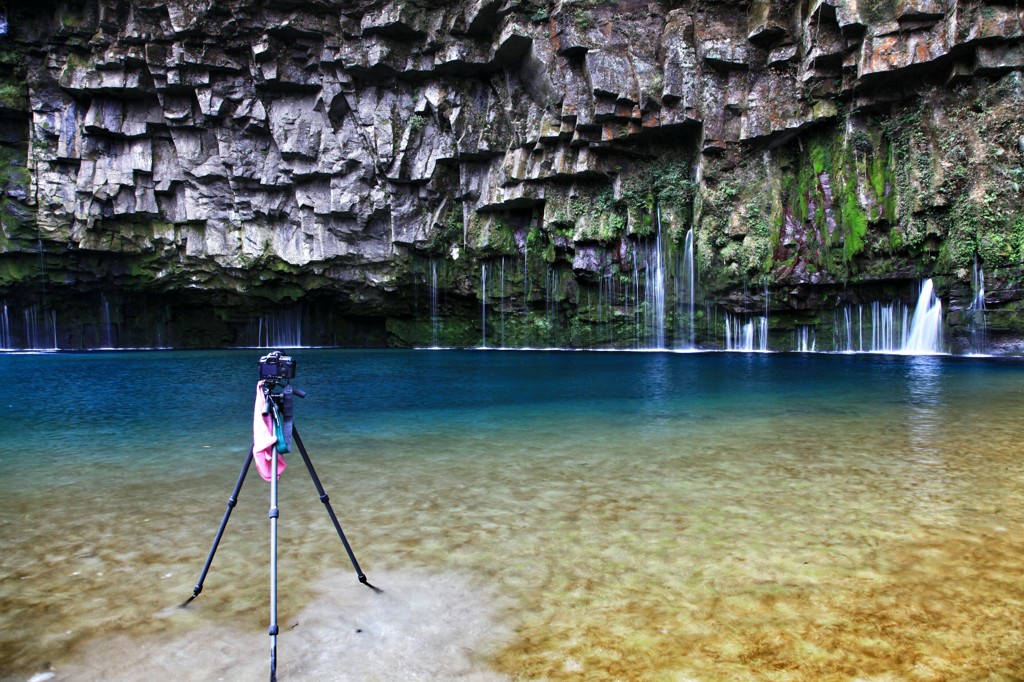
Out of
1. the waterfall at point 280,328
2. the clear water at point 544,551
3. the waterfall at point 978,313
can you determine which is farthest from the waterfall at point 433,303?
the clear water at point 544,551

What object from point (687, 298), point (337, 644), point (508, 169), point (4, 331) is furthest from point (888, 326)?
point (4, 331)

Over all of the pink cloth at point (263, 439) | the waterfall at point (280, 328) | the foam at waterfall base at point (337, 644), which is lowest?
the foam at waterfall base at point (337, 644)

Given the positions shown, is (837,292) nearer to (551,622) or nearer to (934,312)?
(934,312)

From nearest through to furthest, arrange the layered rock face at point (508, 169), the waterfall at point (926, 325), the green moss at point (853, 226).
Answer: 1. the layered rock face at point (508, 169)
2. the waterfall at point (926, 325)
3. the green moss at point (853, 226)

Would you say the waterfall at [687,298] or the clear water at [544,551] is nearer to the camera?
the clear water at [544,551]

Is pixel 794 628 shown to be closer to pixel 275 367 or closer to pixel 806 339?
pixel 275 367

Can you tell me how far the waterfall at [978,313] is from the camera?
2681cm

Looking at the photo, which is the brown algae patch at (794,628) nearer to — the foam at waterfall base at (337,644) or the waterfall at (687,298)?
the foam at waterfall base at (337,644)

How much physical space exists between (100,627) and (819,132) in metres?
34.5

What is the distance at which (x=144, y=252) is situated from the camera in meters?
42.3

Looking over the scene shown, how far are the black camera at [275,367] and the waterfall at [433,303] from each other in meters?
37.8

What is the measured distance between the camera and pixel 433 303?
1690 inches

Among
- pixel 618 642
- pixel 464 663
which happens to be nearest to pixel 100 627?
pixel 464 663

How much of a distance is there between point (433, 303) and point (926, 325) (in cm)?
2816
